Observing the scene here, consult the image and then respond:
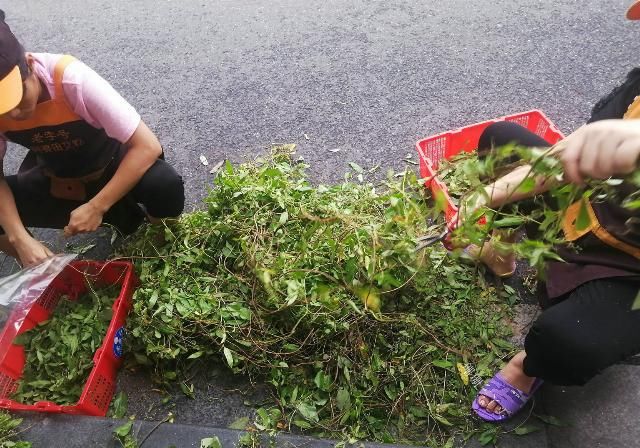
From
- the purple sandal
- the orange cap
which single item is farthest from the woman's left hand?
the orange cap

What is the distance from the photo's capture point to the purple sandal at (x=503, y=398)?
1.52 metres

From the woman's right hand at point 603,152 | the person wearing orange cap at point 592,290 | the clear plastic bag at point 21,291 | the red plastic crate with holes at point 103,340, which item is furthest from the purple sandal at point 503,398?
the clear plastic bag at point 21,291

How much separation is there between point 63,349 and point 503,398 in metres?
1.38

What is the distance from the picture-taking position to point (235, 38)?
289 cm

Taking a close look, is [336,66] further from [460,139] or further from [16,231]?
[16,231]

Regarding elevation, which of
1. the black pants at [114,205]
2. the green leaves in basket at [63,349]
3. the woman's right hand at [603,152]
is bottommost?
the green leaves in basket at [63,349]

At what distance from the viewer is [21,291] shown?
1.62m

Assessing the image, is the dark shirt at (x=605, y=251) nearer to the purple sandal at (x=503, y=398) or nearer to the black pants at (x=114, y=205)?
the purple sandal at (x=503, y=398)

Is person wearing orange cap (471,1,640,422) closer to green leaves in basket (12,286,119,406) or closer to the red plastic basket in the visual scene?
the red plastic basket

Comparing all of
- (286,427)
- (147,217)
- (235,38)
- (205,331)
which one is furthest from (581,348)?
A: (235,38)

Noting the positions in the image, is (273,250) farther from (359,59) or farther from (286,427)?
(359,59)

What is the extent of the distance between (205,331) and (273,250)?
0.33m

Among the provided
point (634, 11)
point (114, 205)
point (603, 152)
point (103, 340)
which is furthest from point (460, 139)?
point (103, 340)

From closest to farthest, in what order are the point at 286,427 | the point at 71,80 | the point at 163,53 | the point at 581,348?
the point at 581,348 → the point at 71,80 → the point at 286,427 → the point at 163,53
